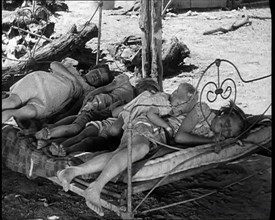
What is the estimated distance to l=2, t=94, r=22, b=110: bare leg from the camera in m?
4.18

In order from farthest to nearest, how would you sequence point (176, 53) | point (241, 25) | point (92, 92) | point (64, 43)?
point (241, 25) < point (176, 53) < point (64, 43) < point (92, 92)

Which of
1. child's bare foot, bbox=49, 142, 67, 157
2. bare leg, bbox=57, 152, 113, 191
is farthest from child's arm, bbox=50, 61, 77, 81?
bare leg, bbox=57, 152, 113, 191

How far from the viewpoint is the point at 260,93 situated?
7605 mm

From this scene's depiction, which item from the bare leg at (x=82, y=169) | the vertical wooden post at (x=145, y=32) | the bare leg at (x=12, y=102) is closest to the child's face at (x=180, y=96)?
the bare leg at (x=82, y=169)

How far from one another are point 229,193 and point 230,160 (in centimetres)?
28

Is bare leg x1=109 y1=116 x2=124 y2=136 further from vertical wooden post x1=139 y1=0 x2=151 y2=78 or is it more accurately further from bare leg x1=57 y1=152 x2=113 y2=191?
vertical wooden post x1=139 y1=0 x2=151 y2=78

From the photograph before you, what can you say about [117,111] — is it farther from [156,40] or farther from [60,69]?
[156,40]

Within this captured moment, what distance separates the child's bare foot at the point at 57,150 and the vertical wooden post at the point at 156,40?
8.78 ft

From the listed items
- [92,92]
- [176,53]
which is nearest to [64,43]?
[176,53]

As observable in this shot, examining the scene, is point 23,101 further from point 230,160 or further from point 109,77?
point 230,160

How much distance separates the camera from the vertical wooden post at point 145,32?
6349 millimetres

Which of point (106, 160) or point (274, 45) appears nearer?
point (274, 45)

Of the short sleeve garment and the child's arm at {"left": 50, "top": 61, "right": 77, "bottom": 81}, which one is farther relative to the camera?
the child's arm at {"left": 50, "top": 61, "right": 77, "bottom": 81}

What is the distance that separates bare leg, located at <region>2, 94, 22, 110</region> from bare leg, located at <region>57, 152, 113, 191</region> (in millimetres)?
1000
